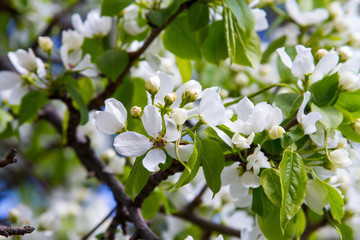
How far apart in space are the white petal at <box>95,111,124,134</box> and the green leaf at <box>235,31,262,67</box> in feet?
1.19

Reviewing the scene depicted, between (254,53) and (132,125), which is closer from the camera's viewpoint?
(132,125)

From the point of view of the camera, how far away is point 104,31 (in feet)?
4.00

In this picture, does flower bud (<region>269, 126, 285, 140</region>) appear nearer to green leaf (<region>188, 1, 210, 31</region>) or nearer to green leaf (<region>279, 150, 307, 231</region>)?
green leaf (<region>279, 150, 307, 231</region>)

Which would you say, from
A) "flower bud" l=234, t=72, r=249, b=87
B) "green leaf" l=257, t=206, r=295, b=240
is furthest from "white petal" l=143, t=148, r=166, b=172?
"flower bud" l=234, t=72, r=249, b=87

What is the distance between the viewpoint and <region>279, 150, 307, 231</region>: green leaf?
736 millimetres

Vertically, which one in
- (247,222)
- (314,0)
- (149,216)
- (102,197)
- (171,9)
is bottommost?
(102,197)

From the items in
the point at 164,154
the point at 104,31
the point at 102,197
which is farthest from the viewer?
the point at 102,197

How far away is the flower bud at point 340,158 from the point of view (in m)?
0.84

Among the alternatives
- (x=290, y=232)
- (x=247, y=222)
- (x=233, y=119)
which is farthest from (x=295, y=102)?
(x=247, y=222)

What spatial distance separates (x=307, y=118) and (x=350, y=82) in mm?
126

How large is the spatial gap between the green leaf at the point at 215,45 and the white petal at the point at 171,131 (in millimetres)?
376

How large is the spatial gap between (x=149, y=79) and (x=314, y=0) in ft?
3.00

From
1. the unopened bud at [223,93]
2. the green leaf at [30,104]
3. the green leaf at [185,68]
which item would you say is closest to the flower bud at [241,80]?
the unopened bud at [223,93]

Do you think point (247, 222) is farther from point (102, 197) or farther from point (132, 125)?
point (102, 197)
